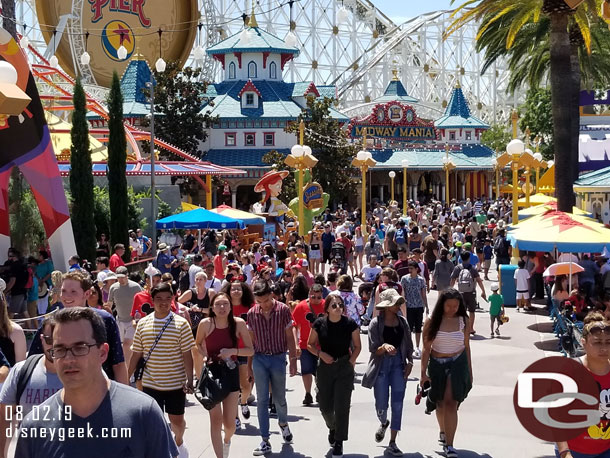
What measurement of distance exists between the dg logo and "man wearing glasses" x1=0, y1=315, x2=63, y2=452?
2.54m

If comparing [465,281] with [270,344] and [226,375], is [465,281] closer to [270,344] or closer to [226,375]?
[270,344]

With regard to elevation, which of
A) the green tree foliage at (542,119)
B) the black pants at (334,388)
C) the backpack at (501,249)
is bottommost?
the backpack at (501,249)

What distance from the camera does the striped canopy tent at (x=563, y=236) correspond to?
51.9ft

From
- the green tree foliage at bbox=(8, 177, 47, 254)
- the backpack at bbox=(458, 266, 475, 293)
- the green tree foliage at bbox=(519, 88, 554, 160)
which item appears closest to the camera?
the backpack at bbox=(458, 266, 475, 293)

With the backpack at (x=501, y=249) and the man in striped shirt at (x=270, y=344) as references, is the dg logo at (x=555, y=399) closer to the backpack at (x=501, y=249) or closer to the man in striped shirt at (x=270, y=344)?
the man in striped shirt at (x=270, y=344)

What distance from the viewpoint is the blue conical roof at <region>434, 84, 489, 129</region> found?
218 feet

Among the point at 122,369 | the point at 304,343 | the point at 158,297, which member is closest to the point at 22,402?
the point at 122,369

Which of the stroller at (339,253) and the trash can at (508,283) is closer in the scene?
the trash can at (508,283)

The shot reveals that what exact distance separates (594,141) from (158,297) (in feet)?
84.2

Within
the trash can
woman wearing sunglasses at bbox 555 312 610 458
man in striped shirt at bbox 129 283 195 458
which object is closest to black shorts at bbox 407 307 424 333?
man in striped shirt at bbox 129 283 195 458

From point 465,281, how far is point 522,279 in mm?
3649

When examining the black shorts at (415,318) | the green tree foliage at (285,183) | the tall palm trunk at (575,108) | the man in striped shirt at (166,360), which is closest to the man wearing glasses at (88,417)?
the man in striped shirt at (166,360)

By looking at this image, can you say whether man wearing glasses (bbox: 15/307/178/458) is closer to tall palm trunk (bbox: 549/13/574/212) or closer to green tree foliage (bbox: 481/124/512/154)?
tall palm trunk (bbox: 549/13/574/212)

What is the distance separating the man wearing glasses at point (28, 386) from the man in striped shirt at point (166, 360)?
2.07 metres
